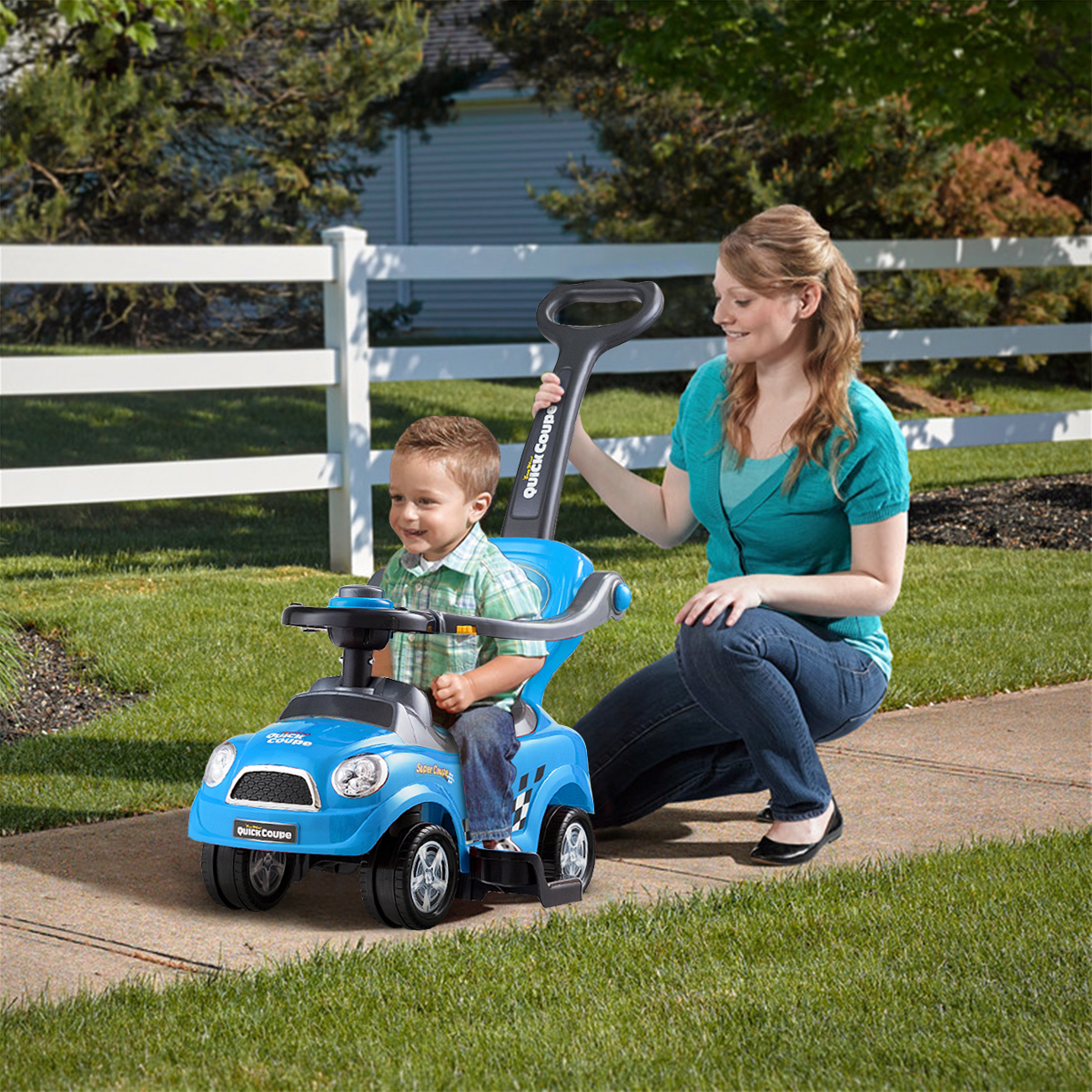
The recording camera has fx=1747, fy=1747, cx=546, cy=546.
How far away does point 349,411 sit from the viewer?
8.90m

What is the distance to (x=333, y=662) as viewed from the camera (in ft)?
21.4

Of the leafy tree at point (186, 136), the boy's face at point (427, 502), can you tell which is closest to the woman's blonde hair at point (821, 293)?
the boy's face at point (427, 502)

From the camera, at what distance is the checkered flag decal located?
156 inches

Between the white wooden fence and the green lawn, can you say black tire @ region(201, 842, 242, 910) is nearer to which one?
the green lawn

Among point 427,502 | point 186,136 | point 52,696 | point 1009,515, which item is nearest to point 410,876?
point 427,502

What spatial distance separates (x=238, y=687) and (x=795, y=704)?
250 cm

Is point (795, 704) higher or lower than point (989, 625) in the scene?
higher

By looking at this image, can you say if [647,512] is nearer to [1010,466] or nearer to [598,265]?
[598,265]

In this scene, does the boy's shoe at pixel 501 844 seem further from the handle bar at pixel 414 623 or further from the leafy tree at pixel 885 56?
the leafy tree at pixel 885 56

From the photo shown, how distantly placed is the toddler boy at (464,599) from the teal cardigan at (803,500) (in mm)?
667

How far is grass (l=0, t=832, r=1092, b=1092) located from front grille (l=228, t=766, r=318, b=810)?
0.35 m

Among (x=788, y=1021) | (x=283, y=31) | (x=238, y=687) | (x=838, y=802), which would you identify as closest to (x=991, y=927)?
(x=788, y=1021)

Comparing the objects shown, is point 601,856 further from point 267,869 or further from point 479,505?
point 479,505

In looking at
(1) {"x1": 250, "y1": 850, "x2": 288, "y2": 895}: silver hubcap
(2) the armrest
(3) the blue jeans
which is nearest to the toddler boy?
(3) the blue jeans
